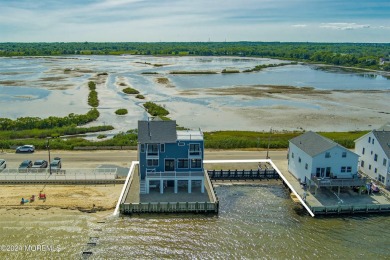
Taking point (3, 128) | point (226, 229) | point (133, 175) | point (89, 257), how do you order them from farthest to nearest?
point (3, 128), point (133, 175), point (226, 229), point (89, 257)

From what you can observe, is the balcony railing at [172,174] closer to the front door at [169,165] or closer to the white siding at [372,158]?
the front door at [169,165]

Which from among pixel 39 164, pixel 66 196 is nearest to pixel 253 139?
pixel 66 196

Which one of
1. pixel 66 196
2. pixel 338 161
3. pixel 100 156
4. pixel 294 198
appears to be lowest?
pixel 294 198

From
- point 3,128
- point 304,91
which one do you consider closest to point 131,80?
point 304,91

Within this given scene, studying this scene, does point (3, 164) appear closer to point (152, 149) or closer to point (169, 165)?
point (152, 149)

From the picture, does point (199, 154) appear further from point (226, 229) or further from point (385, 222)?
point (385, 222)

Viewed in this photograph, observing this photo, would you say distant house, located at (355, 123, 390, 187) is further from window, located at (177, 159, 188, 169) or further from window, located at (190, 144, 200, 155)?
window, located at (177, 159, 188, 169)
